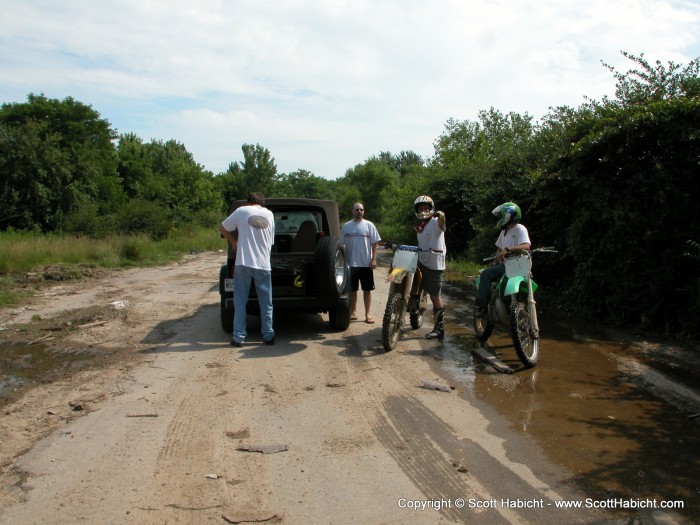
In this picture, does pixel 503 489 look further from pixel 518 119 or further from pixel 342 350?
pixel 518 119

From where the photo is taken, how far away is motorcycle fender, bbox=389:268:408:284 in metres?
7.24

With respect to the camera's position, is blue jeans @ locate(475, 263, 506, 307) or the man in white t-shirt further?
the man in white t-shirt

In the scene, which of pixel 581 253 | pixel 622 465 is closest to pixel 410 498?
pixel 622 465

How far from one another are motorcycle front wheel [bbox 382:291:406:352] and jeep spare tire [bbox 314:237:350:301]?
2.85ft

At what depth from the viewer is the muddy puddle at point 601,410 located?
378cm

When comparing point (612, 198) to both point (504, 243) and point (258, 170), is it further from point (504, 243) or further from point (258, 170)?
point (258, 170)

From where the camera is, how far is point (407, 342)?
768 centimetres

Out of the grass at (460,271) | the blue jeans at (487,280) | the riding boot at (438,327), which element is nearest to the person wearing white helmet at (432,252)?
the riding boot at (438,327)

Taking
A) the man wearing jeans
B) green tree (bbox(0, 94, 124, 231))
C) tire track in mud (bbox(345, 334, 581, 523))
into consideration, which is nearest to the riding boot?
the man wearing jeans

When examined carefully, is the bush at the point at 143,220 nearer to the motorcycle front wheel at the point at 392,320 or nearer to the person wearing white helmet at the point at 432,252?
the person wearing white helmet at the point at 432,252

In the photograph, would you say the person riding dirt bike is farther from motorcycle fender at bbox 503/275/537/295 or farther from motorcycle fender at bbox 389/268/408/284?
motorcycle fender at bbox 389/268/408/284

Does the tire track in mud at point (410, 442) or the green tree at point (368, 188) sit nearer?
the tire track in mud at point (410, 442)

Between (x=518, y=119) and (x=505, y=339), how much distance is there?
22962 mm

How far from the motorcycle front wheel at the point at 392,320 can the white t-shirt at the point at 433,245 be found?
A: 73cm
